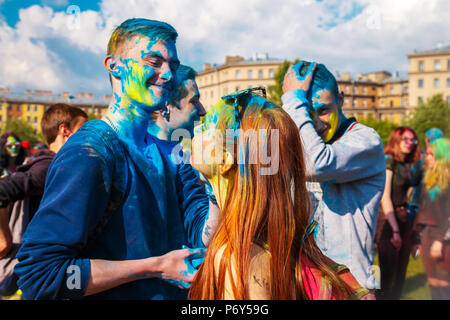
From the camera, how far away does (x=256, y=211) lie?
136 centimetres

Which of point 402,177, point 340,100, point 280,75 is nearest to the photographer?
point 340,100

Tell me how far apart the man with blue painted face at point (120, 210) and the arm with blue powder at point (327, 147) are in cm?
97

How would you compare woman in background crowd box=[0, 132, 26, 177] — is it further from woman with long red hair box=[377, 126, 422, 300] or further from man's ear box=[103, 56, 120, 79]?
woman with long red hair box=[377, 126, 422, 300]

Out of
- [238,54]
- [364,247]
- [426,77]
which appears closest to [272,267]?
[238,54]

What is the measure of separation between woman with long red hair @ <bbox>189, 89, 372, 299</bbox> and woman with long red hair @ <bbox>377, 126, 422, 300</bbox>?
12.6 feet

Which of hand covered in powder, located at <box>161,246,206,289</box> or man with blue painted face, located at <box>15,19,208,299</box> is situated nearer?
man with blue painted face, located at <box>15,19,208,299</box>

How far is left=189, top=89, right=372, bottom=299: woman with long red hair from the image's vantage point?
1.31 metres

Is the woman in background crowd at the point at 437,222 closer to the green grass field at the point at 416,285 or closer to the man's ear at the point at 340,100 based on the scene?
the green grass field at the point at 416,285

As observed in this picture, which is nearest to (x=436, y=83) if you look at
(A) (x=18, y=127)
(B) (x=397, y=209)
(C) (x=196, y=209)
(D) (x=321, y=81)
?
(A) (x=18, y=127)

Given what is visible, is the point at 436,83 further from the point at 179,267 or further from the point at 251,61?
the point at 179,267

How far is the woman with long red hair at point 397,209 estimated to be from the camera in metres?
4.96

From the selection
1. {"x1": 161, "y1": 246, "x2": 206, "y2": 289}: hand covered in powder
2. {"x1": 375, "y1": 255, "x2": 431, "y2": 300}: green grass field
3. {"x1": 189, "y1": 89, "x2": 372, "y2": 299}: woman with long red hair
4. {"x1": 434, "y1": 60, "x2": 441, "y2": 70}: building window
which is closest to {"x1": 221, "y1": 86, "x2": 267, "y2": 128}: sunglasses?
{"x1": 189, "y1": 89, "x2": 372, "y2": 299}: woman with long red hair

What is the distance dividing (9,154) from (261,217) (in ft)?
13.3

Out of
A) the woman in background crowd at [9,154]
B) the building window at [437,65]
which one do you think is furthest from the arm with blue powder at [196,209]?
the building window at [437,65]
